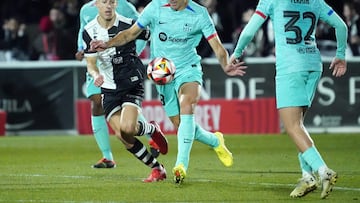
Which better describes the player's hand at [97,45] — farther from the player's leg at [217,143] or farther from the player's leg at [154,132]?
the player's leg at [217,143]

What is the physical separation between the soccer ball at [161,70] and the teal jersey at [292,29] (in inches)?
68.7

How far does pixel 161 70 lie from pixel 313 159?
8.62 ft

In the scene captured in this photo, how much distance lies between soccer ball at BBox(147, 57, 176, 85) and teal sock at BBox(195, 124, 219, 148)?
88 cm

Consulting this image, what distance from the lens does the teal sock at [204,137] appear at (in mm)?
12312

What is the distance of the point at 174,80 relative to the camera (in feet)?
39.3

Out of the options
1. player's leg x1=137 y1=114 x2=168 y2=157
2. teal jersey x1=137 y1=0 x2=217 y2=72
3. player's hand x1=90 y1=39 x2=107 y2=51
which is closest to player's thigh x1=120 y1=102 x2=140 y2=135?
player's leg x1=137 y1=114 x2=168 y2=157

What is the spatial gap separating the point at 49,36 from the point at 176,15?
11716 millimetres

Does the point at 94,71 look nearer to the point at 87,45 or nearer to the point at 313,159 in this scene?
the point at 87,45

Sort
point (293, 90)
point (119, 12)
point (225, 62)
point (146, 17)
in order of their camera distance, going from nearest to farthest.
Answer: point (293, 90)
point (225, 62)
point (146, 17)
point (119, 12)

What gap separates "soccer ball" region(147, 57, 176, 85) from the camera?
11688 mm

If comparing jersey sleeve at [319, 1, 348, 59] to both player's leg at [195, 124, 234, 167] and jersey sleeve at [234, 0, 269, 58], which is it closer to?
jersey sleeve at [234, 0, 269, 58]

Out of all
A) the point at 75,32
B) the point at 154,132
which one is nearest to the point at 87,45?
the point at 154,132

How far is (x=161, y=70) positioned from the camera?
1169 centimetres

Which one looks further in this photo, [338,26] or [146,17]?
[146,17]
